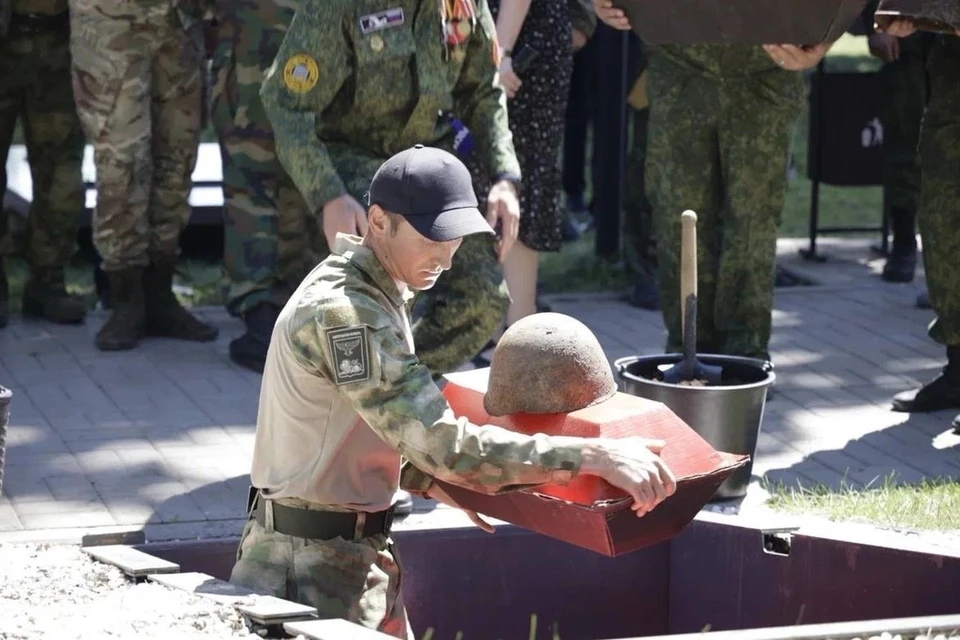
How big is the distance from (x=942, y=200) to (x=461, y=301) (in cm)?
242

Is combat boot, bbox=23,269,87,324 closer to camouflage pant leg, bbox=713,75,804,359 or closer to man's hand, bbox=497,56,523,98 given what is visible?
man's hand, bbox=497,56,523,98

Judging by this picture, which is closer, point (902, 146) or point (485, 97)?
point (485, 97)

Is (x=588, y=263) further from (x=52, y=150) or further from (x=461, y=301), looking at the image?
(x=461, y=301)

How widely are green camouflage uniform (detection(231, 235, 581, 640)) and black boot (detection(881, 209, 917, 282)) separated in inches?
245

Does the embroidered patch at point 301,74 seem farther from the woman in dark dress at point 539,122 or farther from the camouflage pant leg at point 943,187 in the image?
the camouflage pant leg at point 943,187

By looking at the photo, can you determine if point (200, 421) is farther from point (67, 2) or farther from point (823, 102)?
point (823, 102)

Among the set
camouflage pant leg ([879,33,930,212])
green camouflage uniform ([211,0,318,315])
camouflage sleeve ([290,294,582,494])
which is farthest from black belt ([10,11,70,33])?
camouflage sleeve ([290,294,582,494])

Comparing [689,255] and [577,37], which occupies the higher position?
[577,37]

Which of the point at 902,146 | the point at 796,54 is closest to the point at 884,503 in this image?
the point at 796,54

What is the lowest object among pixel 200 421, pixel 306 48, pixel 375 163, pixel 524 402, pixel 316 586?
pixel 200 421

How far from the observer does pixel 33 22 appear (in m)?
8.00

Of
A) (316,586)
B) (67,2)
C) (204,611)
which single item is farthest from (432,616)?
(67,2)

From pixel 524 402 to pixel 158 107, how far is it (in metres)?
4.29

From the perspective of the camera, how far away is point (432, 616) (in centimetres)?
454
